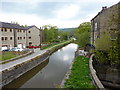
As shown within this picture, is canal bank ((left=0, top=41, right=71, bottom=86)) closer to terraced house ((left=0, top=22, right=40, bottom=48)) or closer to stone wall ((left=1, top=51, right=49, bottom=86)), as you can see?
stone wall ((left=1, top=51, right=49, bottom=86))

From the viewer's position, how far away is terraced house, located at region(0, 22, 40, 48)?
2759 centimetres

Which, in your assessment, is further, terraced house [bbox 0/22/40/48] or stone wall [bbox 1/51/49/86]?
terraced house [bbox 0/22/40/48]

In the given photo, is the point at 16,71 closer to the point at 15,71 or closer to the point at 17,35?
the point at 15,71

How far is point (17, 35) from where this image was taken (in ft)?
105

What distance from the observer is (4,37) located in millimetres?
27594

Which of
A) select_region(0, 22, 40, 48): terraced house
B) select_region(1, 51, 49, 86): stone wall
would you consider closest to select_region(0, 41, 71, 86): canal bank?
select_region(1, 51, 49, 86): stone wall

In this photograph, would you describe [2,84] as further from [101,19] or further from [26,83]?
[101,19]

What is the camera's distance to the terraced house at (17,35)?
2759cm

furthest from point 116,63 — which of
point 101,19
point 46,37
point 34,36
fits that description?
point 46,37

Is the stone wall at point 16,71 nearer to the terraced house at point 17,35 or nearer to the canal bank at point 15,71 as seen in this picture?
the canal bank at point 15,71

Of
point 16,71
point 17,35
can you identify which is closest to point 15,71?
point 16,71

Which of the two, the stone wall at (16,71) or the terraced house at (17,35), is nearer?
the stone wall at (16,71)

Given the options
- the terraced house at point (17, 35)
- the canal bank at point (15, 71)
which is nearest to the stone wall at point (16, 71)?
the canal bank at point (15, 71)

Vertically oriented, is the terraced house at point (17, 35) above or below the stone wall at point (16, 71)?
above
